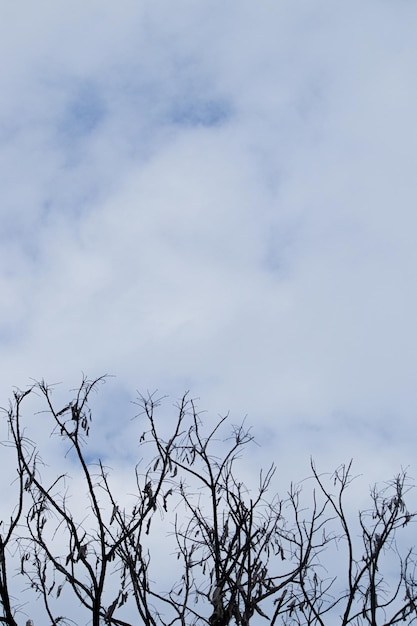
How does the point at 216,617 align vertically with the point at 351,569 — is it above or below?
below

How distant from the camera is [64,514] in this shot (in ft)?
22.0

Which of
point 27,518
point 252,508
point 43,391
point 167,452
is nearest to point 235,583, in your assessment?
point 252,508

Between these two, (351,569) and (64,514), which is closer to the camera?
(64,514)

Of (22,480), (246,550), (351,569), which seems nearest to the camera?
(22,480)

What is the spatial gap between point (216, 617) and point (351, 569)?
188 centimetres

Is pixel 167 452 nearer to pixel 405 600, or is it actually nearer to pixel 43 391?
pixel 43 391

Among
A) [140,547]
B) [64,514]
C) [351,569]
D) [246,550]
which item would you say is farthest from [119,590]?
[351,569]

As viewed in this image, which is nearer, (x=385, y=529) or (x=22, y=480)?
(x=22, y=480)

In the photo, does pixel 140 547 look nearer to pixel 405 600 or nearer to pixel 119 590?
pixel 119 590

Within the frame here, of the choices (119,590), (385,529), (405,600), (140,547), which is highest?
(385,529)

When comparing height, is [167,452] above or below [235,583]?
above

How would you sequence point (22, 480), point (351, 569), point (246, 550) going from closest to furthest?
1. point (22, 480)
2. point (246, 550)
3. point (351, 569)

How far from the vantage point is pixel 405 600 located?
755 centimetres

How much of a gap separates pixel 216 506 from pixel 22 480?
82.1 inches
